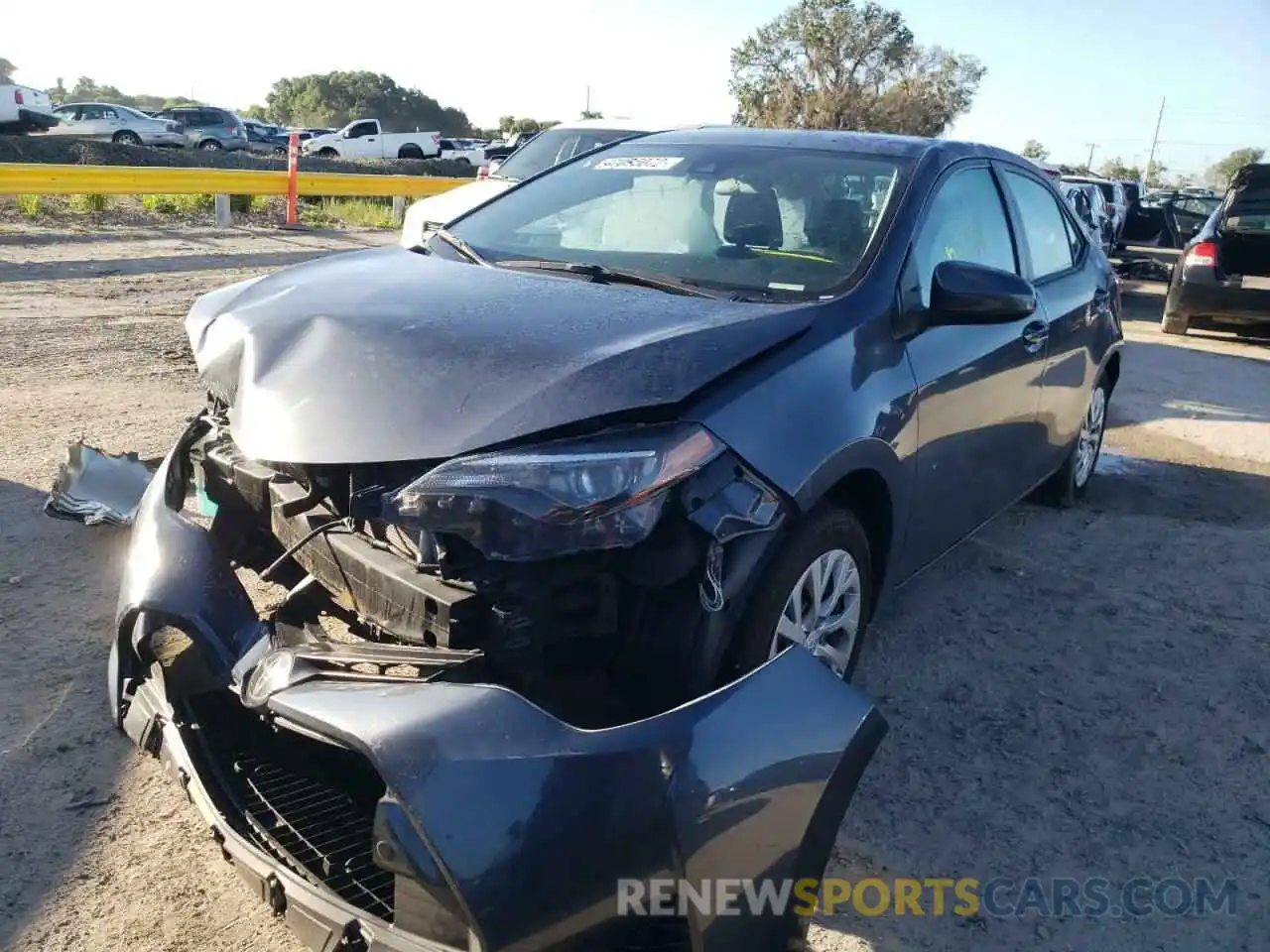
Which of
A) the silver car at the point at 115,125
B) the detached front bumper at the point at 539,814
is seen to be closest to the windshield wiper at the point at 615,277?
the detached front bumper at the point at 539,814

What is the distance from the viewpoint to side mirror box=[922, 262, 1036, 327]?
3156mm

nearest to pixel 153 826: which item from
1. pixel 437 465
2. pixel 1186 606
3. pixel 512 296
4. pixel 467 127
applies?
pixel 437 465

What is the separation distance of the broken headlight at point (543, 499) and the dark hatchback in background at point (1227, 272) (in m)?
10.8

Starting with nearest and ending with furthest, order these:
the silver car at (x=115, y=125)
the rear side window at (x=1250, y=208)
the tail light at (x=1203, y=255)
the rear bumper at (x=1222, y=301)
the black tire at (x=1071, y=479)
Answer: the black tire at (x=1071, y=479) < the rear bumper at (x=1222, y=301) < the tail light at (x=1203, y=255) < the rear side window at (x=1250, y=208) < the silver car at (x=115, y=125)

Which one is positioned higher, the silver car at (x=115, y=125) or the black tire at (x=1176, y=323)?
the silver car at (x=115, y=125)

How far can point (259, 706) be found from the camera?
217 cm

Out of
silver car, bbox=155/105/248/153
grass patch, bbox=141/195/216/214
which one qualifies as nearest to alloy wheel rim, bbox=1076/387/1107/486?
grass patch, bbox=141/195/216/214

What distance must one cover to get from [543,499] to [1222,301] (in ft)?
36.4

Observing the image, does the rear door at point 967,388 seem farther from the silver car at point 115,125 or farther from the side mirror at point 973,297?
the silver car at point 115,125

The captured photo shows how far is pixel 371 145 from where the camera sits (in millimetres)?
39969

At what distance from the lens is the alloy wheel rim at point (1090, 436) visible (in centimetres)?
546

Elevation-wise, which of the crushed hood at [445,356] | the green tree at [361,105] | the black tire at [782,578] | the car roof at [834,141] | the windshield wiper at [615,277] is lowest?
the black tire at [782,578]

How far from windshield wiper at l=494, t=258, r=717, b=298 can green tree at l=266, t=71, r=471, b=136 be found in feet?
250

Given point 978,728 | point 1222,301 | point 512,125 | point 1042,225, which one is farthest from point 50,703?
point 512,125
